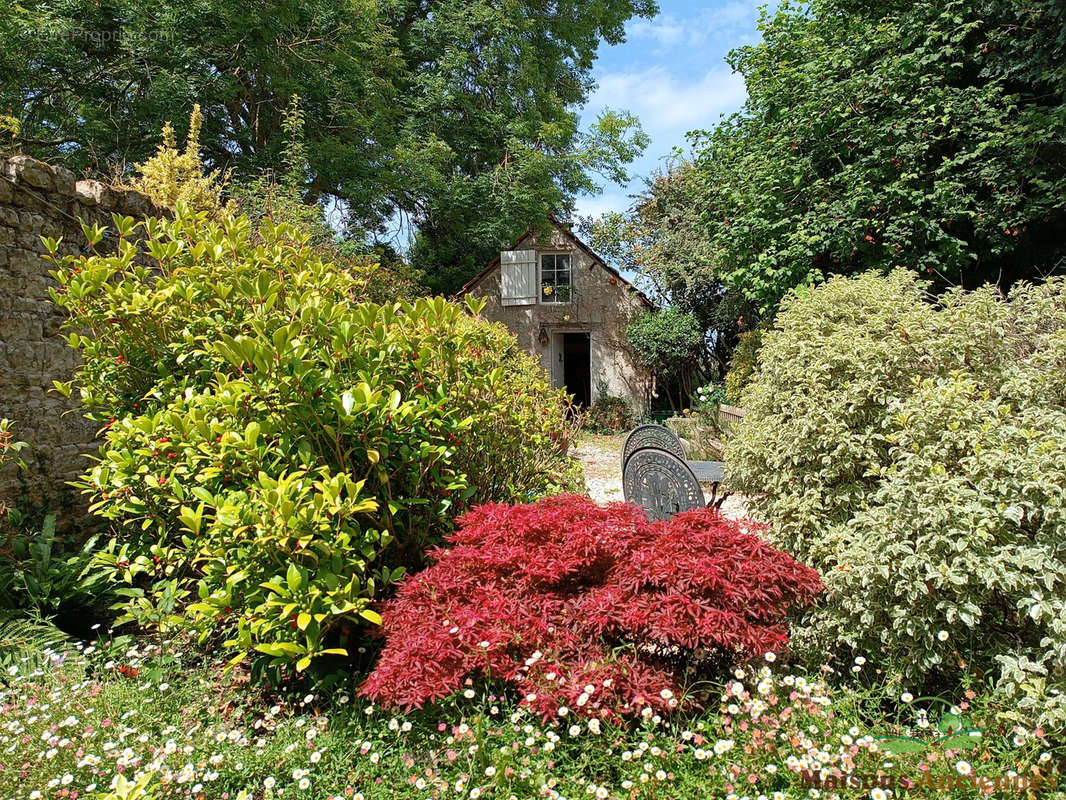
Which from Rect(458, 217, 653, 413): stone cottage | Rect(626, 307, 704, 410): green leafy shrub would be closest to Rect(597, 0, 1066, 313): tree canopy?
Rect(626, 307, 704, 410): green leafy shrub

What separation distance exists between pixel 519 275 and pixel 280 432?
1316 cm

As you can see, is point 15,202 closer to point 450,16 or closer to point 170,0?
point 170,0

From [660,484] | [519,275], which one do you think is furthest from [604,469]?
[519,275]

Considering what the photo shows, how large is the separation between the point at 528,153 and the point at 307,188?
17.0 feet

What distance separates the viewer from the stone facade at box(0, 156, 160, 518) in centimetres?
392

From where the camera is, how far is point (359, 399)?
99.8 inches

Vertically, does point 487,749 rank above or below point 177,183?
below

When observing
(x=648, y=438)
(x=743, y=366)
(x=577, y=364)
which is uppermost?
(x=577, y=364)

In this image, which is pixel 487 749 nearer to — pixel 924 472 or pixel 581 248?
pixel 924 472

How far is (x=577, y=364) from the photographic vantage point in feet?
59.2

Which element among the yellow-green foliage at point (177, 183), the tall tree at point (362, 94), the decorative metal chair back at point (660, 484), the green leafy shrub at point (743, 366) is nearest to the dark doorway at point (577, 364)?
the tall tree at point (362, 94)

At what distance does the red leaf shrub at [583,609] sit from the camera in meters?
2.19

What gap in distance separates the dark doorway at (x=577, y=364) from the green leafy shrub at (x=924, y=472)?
44.0 feet

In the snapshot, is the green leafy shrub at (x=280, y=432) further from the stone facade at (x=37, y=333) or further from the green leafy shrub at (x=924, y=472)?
the green leafy shrub at (x=924, y=472)
